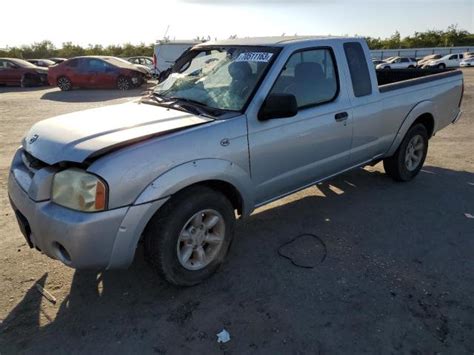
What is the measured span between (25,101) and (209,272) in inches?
564

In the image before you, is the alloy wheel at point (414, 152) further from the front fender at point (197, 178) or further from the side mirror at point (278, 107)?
the front fender at point (197, 178)

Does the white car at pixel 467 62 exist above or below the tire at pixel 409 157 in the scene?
below

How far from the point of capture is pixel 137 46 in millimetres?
56062

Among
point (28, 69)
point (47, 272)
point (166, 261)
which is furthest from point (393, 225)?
point (28, 69)

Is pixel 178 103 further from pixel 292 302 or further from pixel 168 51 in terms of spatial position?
pixel 168 51

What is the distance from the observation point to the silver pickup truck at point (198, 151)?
2711 mm

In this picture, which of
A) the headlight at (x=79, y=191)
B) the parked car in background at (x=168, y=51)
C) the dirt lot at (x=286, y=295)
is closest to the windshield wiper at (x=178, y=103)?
the headlight at (x=79, y=191)

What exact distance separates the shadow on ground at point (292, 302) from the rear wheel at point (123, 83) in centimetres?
1592

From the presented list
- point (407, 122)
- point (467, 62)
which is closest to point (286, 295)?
point (407, 122)

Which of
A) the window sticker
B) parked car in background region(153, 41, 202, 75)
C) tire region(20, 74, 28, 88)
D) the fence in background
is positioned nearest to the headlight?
the window sticker

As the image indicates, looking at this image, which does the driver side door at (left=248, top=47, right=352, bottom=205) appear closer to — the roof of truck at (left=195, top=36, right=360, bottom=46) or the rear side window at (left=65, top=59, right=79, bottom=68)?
the roof of truck at (left=195, top=36, right=360, bottom=46)

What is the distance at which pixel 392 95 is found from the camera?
192 inches

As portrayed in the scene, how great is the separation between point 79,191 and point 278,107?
166 cm

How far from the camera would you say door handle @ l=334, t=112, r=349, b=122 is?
4105mm
